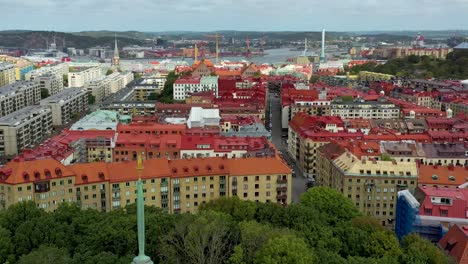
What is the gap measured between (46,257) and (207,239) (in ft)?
19.6

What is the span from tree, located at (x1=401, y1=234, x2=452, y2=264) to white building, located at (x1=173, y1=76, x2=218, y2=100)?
5629 cm

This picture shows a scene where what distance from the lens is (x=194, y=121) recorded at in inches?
1841

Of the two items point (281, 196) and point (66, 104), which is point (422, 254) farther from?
point (66, 104)

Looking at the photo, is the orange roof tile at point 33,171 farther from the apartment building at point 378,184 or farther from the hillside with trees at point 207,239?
the apartment building at point 378,184

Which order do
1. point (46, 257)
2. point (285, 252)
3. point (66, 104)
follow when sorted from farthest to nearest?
point (66, 104), point (46, 257), point (285, 252)

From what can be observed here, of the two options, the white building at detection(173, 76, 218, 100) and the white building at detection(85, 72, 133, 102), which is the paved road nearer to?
the white building at detection(173, 76, 218, 100)

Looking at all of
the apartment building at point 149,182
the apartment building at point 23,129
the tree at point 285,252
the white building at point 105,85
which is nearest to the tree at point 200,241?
the tree at point 285,252

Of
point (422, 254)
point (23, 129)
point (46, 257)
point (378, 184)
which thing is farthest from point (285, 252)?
point (23, 129)

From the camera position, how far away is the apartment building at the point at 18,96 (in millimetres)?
62625

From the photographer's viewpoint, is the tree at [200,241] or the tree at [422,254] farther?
the tree at [200,241]

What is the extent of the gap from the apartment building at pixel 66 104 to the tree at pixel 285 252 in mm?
48220

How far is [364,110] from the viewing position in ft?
192

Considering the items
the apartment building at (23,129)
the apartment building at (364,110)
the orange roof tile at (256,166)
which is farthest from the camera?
the apartment building at (364,110)

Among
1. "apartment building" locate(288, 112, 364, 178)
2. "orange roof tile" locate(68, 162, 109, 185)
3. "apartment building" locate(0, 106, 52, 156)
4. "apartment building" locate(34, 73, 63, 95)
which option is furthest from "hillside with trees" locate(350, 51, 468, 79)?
"orange roof tile" locate(68, 162, 109, 185)
